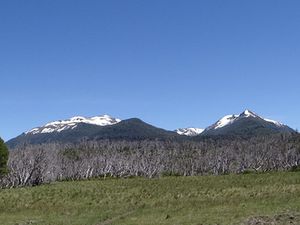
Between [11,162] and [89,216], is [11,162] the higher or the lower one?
the higher one

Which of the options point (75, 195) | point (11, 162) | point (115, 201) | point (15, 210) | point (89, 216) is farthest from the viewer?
point (11, 162)

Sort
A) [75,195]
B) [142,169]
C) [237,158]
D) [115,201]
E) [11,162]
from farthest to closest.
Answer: [237,158] < [142,169] < [11,162] < [75,195] < [115,201]

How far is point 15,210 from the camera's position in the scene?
47750mm

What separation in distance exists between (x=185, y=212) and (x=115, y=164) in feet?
419

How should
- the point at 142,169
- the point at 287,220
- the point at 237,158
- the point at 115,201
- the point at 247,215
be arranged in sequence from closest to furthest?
the point at 287,220 < the point at 247,215 < the point at 115,201 < the point at 142,169 < the point at 237,158

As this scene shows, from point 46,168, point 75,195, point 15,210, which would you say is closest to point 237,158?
point 46,168

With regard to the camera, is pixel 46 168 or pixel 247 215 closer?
pixel 247 215

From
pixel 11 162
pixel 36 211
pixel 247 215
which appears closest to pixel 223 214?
pixel 247 215

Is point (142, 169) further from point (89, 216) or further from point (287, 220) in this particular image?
point (287, 220)

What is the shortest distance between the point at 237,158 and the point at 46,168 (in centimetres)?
7840

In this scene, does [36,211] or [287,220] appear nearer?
[287,220]

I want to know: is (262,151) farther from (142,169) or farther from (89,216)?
(89,216)

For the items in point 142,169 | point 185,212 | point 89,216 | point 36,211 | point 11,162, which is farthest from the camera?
point 142,169

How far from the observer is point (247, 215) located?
98.2 ft
